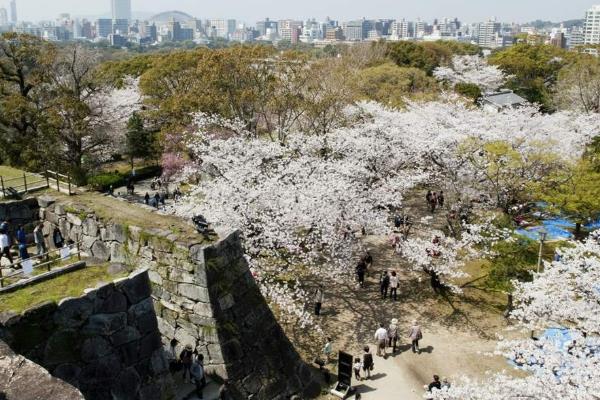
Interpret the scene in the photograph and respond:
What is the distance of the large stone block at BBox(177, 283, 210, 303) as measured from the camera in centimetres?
969

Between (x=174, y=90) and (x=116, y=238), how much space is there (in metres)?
24.1

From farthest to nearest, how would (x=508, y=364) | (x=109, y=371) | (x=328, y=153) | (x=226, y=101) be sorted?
(x=226, y=101) < (x=328, y=153) < (x=508, y=364) < (x=109, y=371)

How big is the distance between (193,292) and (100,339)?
2.24 meters

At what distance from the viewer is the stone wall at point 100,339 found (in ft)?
23.9

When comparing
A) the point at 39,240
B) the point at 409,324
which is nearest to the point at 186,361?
the point at 39,240

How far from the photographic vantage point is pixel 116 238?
10.2 metres

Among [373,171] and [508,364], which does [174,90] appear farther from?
[508,364]

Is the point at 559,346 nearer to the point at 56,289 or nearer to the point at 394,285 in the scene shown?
the point at 394,285

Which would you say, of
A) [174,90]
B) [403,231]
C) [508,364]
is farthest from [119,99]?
[508,364]

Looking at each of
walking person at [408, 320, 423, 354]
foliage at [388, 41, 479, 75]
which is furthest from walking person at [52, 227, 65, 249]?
foliage at [388, 41, 479, 75]

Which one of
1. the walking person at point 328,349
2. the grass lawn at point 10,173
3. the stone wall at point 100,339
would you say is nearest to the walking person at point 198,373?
the stone wall at point 100,339

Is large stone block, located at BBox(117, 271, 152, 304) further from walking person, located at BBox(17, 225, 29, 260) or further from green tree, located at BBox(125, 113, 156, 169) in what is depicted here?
green tree, located at BBox(125, 113, 156, 169)

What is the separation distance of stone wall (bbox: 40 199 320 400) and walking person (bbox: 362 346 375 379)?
2.56m

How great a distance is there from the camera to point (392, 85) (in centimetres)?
3656
